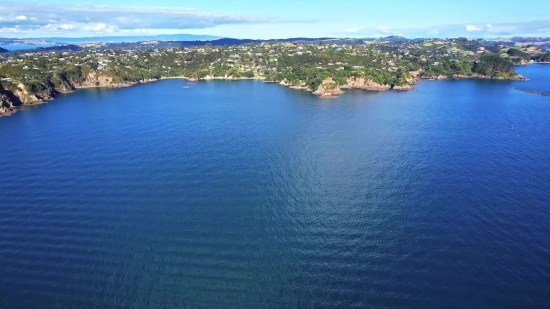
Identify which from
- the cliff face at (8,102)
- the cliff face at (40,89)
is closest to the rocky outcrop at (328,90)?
the cliff face at (40,89)

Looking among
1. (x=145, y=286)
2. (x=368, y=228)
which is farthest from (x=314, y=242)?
(x=145, y=286)

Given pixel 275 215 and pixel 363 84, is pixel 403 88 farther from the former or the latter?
pixel 275 215

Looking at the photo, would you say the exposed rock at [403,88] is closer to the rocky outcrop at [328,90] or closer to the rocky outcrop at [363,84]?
the rocky outcrop at [363,84]

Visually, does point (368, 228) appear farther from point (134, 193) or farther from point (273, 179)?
point (134, 193)

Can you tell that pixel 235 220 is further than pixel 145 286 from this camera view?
Yes

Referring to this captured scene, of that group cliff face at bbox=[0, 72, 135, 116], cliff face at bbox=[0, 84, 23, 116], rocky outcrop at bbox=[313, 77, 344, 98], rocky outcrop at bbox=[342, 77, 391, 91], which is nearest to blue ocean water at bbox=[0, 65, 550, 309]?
cliff face at bbox=[0, 84, 23, 116]

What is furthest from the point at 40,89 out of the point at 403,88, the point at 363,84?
the point at 403,88

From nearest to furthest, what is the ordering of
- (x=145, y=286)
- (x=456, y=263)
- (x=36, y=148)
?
(x=145, y=286), (x=456, y=263), (x=36, y=148)
